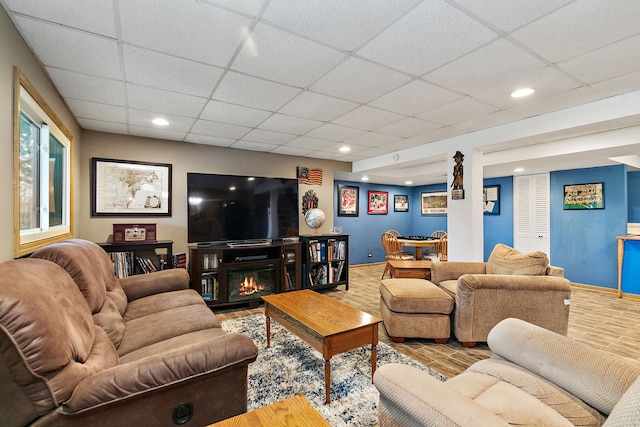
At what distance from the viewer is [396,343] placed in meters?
2.80

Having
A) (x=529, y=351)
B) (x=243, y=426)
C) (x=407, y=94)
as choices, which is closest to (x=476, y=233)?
(x=407, y=94)

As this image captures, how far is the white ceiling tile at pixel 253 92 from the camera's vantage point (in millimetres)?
2328

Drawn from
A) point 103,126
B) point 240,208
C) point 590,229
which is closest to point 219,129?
point 240,208

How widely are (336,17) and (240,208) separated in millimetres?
3048

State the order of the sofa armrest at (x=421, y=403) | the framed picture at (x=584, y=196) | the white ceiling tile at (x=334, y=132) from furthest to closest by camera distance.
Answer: the framed picture at (x=584, y=196) < the white ceiling tile at (x=334, y=132) < the sofa armrest at (x=421, y=403)

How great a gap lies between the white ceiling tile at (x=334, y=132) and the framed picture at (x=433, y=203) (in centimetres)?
445

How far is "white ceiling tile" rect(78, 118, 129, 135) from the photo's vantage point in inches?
130

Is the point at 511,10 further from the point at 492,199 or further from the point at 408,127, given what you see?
the point at 492,199

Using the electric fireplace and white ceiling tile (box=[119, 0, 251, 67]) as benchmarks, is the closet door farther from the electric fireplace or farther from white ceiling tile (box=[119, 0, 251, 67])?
white ceiling tile (box=[119, 0, 251, 67])

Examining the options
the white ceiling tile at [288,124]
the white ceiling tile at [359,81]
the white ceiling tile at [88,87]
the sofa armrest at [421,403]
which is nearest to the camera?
the sofa armrest at [421,403]

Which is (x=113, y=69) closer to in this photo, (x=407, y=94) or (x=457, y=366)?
(x=407, y=94)

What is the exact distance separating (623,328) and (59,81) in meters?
5.81

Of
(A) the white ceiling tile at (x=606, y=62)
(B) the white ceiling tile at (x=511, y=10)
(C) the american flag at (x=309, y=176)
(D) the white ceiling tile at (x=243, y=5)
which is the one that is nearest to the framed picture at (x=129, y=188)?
(C) the american flag at (x=309, y=176)

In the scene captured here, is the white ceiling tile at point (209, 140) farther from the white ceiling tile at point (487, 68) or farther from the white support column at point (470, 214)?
the white support column at point (470, 214)
